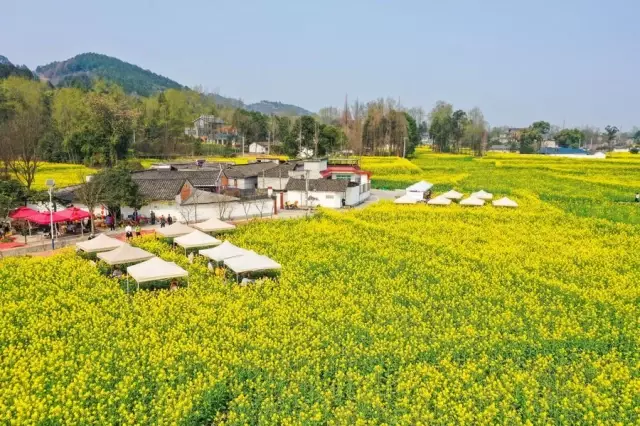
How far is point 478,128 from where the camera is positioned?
417ft

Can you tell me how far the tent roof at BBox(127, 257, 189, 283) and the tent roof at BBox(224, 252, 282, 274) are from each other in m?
1.82

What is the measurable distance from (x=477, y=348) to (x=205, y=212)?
22.2m

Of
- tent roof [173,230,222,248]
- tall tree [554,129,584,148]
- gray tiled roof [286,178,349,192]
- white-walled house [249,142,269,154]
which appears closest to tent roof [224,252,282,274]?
tent roof [173,230,222,248]

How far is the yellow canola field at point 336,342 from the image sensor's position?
35.2 feet

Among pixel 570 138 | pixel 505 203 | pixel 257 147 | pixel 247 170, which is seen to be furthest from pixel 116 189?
pixel 570 138

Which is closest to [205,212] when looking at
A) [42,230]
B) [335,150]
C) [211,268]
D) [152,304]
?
[42,230]

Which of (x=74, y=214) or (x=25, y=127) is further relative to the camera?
(x=25, y=127)

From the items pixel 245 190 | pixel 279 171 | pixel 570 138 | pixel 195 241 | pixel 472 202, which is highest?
pixel 570 138

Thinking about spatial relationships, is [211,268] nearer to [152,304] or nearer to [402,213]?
[152,304]

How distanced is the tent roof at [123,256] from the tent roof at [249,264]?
3414 millimetres

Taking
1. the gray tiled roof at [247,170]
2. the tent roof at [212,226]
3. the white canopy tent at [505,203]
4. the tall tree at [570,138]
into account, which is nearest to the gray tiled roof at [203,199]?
the tent roof at [212,226]

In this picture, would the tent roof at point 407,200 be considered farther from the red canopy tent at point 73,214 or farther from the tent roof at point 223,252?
the red canopy tent at point 73,214

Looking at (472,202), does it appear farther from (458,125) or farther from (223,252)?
(458,125)

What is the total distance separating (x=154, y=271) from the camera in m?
17.8
